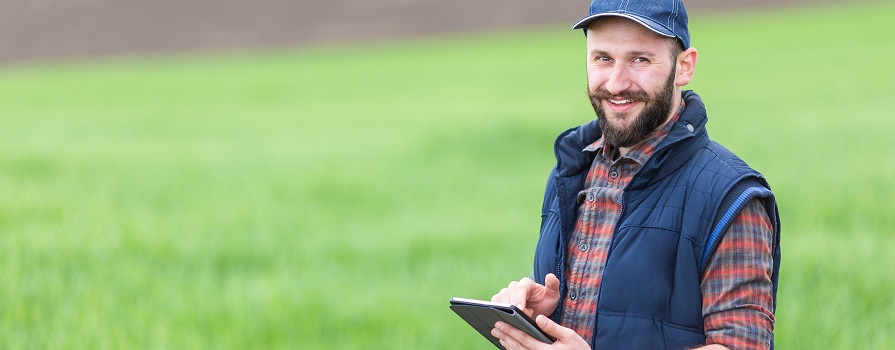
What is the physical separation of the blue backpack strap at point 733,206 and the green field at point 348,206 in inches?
115

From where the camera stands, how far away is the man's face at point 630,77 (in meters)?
2.37

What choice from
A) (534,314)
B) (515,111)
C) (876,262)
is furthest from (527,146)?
(534,314)

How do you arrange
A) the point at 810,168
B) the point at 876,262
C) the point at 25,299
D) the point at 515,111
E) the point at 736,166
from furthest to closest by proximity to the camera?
the point at 515,111 → the point at 810,168 → the point at 876,262 → the point at 25,299 → the point at 736,166

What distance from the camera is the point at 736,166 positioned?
231 centimetres

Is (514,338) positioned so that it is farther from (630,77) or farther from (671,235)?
(630,77)

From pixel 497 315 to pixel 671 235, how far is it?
1.43ft

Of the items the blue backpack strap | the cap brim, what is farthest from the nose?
the blue backpack strap

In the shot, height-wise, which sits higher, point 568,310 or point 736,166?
point 736,166

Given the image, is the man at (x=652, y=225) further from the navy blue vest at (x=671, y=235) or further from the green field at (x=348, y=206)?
the green field at (x=348, y=206)

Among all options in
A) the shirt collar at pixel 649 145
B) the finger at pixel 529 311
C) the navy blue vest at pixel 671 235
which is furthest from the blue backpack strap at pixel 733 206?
the finger at pixel 529 311

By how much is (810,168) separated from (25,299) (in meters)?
6.75

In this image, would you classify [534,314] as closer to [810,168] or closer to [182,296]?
[182,296]

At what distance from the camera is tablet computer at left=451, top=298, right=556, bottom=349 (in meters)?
2.30

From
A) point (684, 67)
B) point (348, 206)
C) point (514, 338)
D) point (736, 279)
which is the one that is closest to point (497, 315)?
point (514, 338)
